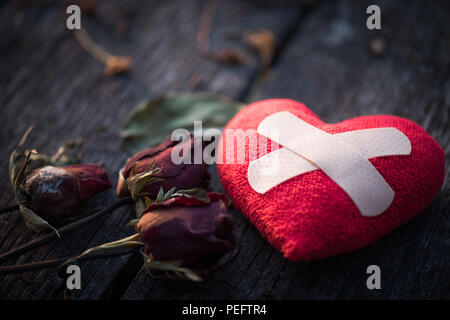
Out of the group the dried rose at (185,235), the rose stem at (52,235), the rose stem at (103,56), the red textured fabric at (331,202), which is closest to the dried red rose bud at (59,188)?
the rose stem at (52,235)

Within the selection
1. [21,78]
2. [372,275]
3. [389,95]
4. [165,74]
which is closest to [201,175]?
[372,275]

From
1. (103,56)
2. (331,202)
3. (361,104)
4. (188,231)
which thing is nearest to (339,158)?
(331,202)

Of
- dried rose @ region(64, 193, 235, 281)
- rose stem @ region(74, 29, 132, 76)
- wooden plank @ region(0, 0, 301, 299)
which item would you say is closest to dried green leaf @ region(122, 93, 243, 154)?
wooden plank @ region(0, 0, 301, 299)

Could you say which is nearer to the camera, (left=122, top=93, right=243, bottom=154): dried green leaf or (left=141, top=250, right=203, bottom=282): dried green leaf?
(left=141, top=250, right=203, bottom=282): dried green leaf

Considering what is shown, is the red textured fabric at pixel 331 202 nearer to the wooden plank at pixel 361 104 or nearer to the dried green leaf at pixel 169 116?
the wooden plank at pixel 361 104

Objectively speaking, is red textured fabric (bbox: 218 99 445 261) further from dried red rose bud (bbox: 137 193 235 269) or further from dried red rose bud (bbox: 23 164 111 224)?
dried red rose bud (bbox: 23 164 111 224)

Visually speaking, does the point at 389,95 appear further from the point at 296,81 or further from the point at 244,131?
the point at 244,131
